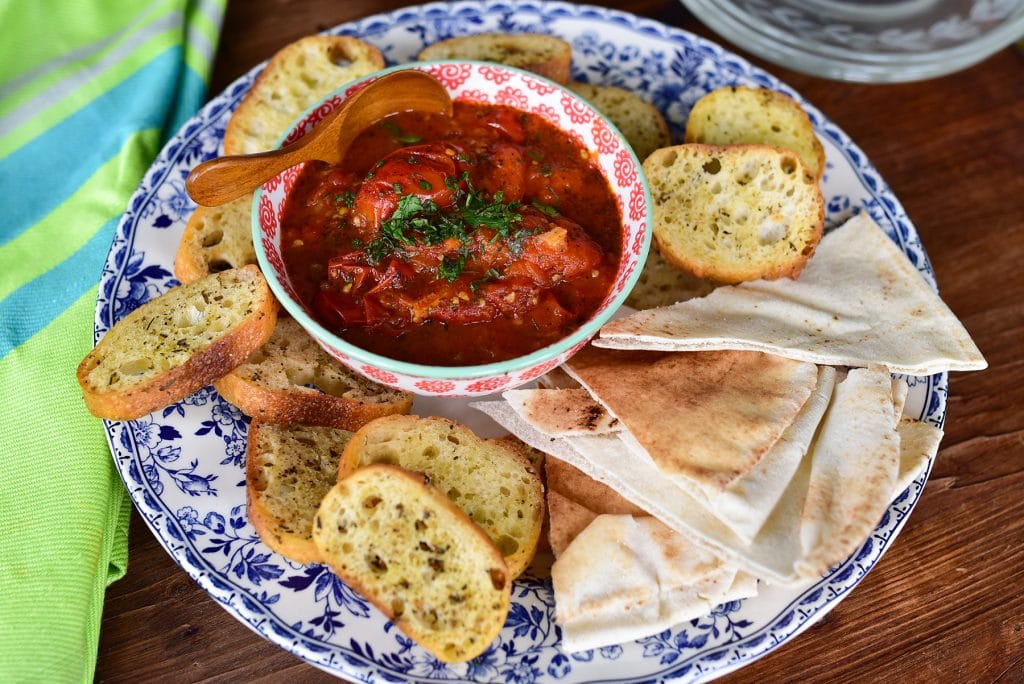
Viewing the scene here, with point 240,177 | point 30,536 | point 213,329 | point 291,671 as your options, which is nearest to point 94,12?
point 240,177

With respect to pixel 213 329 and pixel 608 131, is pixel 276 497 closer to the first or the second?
pixel 213 329

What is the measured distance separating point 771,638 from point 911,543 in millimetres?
1003

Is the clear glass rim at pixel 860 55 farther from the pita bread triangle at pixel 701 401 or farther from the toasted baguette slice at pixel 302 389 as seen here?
the toasted baguette slice at pixel 302 389

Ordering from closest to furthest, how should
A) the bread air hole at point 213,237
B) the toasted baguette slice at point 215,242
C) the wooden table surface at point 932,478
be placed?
the wooden table surface at point 932,478, the toasted baguette slice at point 215,242, the bread air hole at point 213,237

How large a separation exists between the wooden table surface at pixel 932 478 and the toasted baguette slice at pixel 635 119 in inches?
38.2

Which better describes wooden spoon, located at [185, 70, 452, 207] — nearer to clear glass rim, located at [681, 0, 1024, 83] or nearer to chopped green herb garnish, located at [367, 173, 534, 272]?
chopped green herb garnish, located at [367, 173, 534, 272]

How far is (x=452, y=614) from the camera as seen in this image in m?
2.76

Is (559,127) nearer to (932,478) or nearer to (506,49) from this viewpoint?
(506,49)

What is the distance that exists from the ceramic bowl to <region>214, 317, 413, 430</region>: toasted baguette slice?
0.15 meters

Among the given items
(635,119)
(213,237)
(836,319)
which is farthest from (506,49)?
(836,319)

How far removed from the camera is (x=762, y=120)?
157 inches

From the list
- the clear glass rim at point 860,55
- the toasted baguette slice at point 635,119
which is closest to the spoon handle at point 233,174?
the toasted baguette slice at point 635,119

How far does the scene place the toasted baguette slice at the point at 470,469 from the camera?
3004 millimetres

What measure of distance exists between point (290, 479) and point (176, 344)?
25.2 inches
